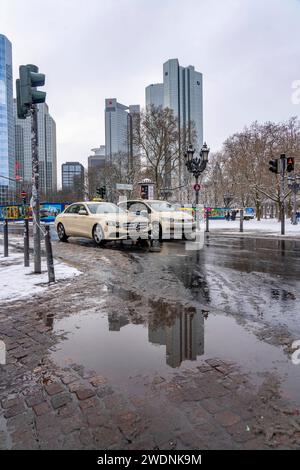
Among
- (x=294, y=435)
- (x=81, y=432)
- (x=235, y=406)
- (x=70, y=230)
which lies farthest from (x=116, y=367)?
(x=70, y=230)

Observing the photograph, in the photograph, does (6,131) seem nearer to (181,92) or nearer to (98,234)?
(181,92)

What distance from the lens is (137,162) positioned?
5194 centimetres

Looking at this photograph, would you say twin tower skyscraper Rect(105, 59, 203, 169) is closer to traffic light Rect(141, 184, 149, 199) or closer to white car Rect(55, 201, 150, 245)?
traffic light Rect(141, 184, 149, 199)

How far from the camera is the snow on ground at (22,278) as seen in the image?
5.75 meters

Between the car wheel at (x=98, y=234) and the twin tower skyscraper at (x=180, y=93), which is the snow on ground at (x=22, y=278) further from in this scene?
the twin tower skyscraper at (x=180, y=93)

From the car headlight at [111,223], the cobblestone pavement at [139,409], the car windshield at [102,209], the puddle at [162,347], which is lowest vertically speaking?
the cobblestone pavement at [139,409]

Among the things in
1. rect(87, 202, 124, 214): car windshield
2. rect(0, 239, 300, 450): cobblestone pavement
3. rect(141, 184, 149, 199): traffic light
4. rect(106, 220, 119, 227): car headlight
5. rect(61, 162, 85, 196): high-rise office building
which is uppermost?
rect(61, 162, 85, 196): high-rise office building

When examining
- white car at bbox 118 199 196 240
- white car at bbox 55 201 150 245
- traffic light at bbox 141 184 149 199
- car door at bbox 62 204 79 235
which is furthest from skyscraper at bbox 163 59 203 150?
white car at bbox 55 201 150 245

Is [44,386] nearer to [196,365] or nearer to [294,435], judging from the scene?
[196,365]

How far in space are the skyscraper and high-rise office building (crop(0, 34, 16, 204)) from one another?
141 ft

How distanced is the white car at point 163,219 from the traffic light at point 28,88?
769 cm

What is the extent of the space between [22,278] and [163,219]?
329 inches

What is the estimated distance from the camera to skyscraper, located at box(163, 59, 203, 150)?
76.9 metres

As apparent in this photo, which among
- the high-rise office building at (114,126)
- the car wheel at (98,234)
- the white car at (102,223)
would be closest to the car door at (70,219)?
the white car at (102,223)
